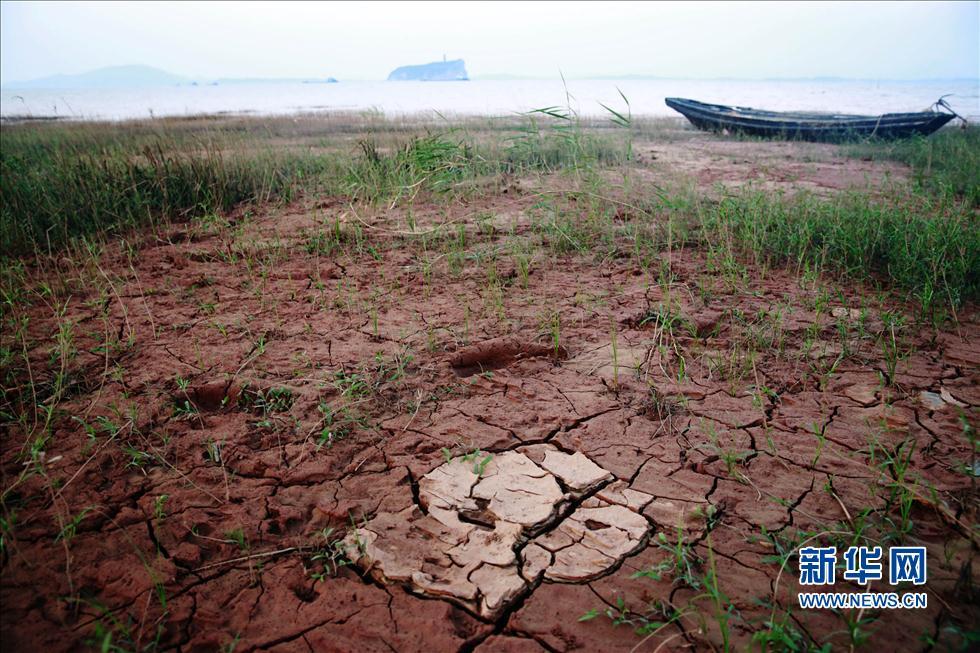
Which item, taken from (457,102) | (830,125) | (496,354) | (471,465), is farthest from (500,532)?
(457,102)

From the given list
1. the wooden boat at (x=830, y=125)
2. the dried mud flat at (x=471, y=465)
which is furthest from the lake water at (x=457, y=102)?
the dried mud flat at (x=471, y=465)

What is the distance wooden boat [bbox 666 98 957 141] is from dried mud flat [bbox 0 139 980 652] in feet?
29.3

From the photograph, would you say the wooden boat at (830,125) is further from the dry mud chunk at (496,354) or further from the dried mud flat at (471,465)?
the dry mud chunk at (496,354)

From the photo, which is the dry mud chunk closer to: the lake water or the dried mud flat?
the dried mud flat

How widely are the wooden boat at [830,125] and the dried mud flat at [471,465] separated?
8929 millimetres

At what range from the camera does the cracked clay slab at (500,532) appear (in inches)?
64.5

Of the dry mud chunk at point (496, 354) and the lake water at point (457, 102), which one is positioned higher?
the lake water at point (457, 102)

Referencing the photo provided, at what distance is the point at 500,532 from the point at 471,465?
344 millimetres

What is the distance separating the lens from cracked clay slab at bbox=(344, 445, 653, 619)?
5.38 feet

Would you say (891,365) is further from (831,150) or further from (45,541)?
(831,150)

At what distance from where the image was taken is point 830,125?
1056 cm

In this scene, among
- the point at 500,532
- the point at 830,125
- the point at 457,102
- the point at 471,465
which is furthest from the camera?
the point at 457,102

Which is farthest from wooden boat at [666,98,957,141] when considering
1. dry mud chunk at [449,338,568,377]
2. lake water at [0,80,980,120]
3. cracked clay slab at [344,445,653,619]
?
cracked clay slab at [344,445,653,619]

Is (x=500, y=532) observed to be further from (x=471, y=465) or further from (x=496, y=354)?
(x=496, y=354)
